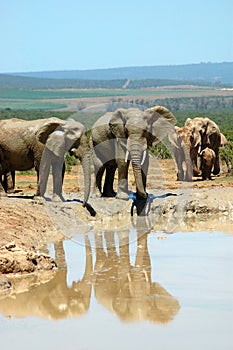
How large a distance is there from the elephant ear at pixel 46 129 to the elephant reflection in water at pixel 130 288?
2891mm

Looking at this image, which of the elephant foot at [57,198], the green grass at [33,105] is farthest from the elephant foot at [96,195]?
the green grass at [33,105]

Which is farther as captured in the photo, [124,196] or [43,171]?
[124,196]

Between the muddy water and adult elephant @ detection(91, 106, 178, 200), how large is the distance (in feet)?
7.14

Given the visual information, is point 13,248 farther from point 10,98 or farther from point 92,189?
point 10,98

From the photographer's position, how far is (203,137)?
2444 centimetres

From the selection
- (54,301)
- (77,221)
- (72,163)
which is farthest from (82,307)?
(72,163)

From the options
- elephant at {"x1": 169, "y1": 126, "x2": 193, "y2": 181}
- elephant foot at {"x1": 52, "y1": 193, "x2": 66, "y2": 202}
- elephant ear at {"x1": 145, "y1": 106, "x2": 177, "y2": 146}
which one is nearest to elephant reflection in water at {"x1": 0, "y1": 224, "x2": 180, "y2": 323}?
elephant foot at {"x1": 52, "y1": 193, "x2": 66, "y2": 202}

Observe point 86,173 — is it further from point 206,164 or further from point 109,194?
point 206,164

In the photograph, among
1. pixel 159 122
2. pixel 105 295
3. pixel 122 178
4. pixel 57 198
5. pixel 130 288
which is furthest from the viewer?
pixel 159 122

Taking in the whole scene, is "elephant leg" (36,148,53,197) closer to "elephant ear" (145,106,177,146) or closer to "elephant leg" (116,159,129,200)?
"elephant leg" (116,159,129,200)

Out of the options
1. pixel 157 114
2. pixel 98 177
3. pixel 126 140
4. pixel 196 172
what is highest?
pixel 157 114

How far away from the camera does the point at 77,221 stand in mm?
17172

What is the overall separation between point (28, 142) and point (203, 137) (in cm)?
751

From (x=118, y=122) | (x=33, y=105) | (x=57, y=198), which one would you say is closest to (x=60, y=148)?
(x=57, y=198)
